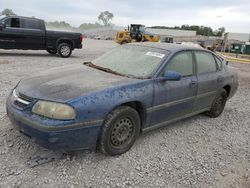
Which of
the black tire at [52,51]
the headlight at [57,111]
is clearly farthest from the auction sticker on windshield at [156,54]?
the black tire at [52,51]

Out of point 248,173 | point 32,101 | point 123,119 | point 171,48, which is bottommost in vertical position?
point 248,173

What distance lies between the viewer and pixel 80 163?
3.34 m

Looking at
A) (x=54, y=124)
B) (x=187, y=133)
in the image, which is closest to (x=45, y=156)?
(x=54, y=124)

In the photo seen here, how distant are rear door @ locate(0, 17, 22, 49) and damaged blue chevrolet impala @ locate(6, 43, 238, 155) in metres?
8.42

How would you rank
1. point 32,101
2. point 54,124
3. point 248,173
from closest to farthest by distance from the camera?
point 54,124 < point 32,101 < point 248,173

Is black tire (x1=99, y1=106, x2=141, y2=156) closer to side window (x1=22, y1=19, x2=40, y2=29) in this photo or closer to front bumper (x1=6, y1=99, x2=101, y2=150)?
front bumper (x1=6, y1=99, x2=101, y2=150)

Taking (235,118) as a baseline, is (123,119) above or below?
above

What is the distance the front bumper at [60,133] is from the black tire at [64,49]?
10030 mm

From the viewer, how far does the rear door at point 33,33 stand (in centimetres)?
1192

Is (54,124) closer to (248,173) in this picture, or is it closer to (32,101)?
(32,101)

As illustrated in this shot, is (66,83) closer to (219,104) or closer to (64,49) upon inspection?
(219,104)

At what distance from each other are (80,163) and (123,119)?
0.79 m

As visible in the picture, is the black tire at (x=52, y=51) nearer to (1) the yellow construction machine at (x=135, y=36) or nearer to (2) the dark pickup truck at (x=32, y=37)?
(2) the dark pickup truck at (x=32, y=37)

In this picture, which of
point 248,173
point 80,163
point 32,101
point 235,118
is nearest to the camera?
point 32,101
